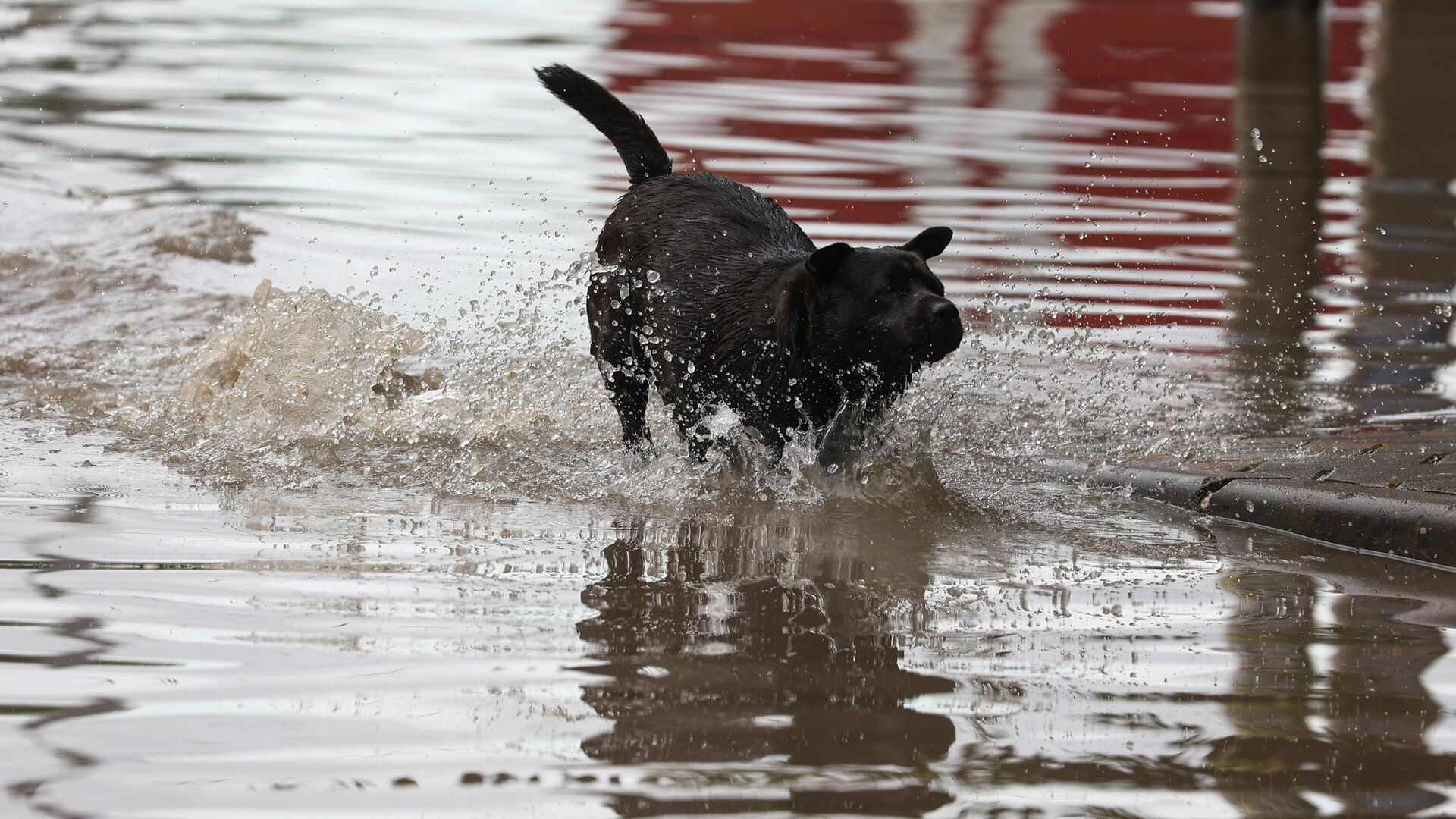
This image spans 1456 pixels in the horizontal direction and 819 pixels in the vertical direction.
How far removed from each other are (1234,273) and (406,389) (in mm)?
4756

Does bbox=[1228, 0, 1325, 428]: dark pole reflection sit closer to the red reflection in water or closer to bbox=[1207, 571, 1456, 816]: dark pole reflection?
the red reflection in water

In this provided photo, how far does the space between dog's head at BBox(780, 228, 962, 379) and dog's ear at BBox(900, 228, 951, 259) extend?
0.16 m

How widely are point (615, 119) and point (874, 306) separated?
168 centimetres

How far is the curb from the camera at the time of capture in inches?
183

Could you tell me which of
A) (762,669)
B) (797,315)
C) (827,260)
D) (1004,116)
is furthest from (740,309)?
(1004,116)

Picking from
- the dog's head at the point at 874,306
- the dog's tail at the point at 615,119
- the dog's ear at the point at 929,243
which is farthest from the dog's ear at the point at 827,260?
the dog's tail at the point at 615,119

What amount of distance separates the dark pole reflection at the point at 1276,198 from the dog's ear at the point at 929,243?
181 centimetres

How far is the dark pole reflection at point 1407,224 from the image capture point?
24.3ft

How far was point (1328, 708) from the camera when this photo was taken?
3469mm

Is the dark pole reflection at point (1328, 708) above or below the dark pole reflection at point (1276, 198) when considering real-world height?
below

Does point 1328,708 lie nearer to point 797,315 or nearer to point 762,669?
point 762,669

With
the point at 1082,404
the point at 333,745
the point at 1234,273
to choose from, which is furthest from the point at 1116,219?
the point at 333,745

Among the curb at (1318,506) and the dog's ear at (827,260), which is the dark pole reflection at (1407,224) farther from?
the dog's ear at (827,260)

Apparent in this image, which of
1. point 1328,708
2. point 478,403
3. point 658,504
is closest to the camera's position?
point 1328,708
